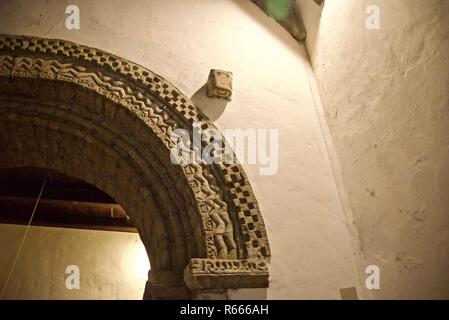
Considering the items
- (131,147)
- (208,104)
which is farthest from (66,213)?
(208,104)

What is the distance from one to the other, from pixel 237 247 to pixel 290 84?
1.39m

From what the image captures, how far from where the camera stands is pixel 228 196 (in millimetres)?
2188

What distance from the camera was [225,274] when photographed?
1.91 m

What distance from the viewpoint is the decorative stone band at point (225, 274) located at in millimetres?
1880

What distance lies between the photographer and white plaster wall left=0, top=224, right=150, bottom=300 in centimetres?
434

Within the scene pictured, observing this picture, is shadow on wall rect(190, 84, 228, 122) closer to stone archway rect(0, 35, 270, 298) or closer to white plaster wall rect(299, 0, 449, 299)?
stone archway rect(0, 35, 270, 298)

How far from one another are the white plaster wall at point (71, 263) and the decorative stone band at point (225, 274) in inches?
113

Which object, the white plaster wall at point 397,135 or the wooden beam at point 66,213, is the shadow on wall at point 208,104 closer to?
the white plaster wall at point 397,135

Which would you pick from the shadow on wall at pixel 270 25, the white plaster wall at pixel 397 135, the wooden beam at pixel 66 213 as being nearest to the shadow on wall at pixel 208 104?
the white plaster wall at pixel 397 135

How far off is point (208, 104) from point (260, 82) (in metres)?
0.48

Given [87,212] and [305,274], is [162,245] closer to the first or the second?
[305,274]

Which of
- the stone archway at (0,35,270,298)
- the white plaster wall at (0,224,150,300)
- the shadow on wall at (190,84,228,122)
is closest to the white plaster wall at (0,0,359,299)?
the shadow on wall at (190,84,228,122)

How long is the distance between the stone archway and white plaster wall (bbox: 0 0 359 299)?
15cm
